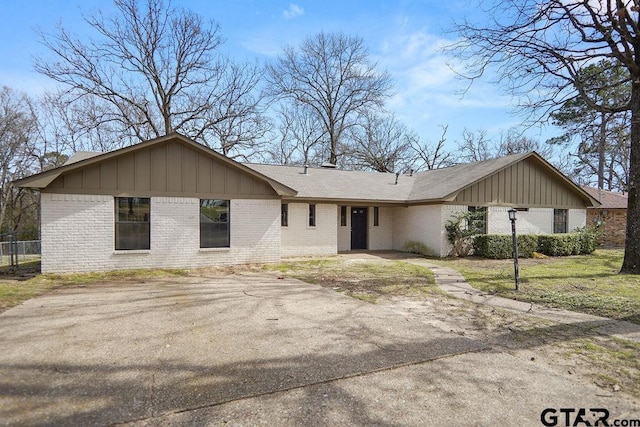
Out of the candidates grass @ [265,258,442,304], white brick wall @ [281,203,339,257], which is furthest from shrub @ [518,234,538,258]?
white brick wall @ [281,203,339,257]

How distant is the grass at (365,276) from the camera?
8.41 meters

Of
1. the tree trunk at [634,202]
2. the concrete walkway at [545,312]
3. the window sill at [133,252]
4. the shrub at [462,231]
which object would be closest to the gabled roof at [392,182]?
the shrub at [462,231]

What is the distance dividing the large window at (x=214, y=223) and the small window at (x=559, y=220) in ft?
52.5

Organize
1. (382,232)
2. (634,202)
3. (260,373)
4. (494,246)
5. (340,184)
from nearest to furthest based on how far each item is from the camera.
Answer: (260,373)
(634,202)
(494,246)
(340,184)
(382,232)

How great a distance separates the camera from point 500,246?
1494 centimetres

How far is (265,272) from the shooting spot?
36.7 ft

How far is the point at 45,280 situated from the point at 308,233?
29.5 feet

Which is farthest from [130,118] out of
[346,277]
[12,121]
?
[346,277]

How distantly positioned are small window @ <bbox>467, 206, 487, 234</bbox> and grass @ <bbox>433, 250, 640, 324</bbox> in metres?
1.80

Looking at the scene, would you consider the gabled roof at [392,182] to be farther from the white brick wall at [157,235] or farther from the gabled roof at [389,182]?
the white brick wall at [157,235]

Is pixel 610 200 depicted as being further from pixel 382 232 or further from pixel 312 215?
pixel 312 215

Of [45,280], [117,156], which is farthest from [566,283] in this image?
[45,280]

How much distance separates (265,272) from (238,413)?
8.21 metres

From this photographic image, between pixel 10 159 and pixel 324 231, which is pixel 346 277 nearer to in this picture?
pixel 324 231
